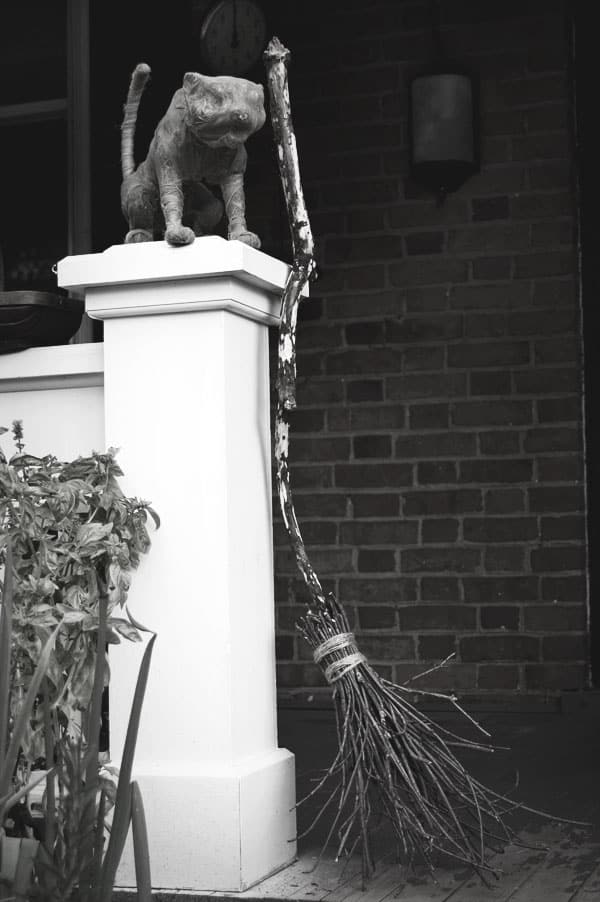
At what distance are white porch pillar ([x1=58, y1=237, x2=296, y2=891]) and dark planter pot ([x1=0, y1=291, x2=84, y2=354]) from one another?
0.17m

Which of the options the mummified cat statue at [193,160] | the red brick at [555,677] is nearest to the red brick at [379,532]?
the red brick at [555,677]

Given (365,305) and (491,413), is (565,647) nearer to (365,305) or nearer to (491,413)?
(491,413)

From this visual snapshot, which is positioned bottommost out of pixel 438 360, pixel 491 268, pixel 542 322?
pixel 438 360

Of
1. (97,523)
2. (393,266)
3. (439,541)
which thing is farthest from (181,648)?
(393,266)

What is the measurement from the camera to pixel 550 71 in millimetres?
5199

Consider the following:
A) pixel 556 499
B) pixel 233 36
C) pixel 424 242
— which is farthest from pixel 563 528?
pixel 233 36

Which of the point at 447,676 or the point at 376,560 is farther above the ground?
the point at 376,560

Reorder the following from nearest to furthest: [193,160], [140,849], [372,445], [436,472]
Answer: [140,849] < [193,160] < [436,472] < [372,445]

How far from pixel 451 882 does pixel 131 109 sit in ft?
6.59

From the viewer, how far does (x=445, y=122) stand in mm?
5188

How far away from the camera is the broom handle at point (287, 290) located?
2955mm

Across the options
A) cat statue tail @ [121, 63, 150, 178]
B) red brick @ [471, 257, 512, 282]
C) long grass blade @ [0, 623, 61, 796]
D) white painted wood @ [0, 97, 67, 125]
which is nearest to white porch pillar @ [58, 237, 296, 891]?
cat statue tail @ [121, 63, 150, 178]

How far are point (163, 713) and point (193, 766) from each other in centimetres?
13

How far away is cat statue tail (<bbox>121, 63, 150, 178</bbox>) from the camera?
318 centimetres
